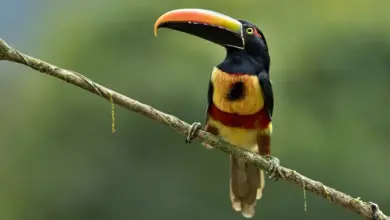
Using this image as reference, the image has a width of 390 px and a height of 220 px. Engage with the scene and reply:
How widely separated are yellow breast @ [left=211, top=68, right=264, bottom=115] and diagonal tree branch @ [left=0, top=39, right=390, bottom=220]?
231mm

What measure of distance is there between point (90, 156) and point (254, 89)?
2.17 metres

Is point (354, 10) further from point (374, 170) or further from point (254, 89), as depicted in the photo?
point (254, 89)

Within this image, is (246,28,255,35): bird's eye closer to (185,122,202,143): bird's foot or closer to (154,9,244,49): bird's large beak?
(154,9,244,49): bird's large beak

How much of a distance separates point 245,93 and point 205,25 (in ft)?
0.83

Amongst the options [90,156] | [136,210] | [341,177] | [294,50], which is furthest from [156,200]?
[294,50]

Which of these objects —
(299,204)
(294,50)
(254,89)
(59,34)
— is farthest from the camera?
(59,34)

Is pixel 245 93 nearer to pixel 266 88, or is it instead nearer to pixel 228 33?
pixel 266 88

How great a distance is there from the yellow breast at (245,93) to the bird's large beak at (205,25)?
4.4 inches

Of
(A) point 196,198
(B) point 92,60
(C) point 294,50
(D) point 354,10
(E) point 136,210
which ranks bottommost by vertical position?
(E) point 136,210

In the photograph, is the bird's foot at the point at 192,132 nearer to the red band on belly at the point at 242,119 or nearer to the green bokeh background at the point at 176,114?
Answer: the red band on belly at the point at 242,119

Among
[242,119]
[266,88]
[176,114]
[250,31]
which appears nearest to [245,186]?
[242,119]

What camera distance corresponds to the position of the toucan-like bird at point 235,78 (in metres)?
1.83

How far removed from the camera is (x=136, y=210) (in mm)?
3736

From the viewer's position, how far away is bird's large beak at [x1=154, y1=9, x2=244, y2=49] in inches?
70.7
